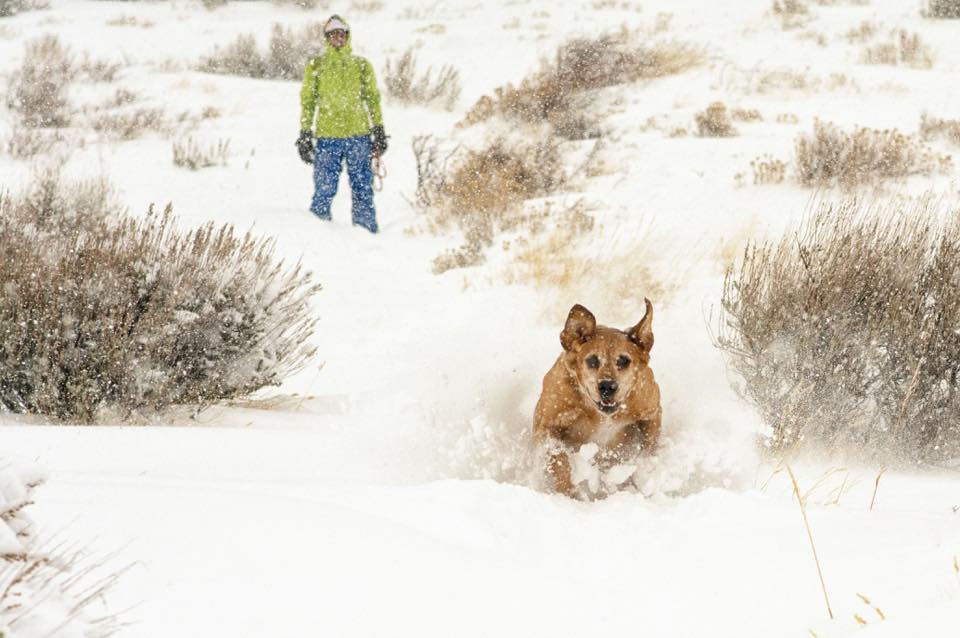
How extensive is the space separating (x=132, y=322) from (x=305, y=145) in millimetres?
5019

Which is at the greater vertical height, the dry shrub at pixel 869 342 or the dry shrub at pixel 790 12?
the dry shrub at pixel 790 12

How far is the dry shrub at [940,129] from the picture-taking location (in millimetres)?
9375

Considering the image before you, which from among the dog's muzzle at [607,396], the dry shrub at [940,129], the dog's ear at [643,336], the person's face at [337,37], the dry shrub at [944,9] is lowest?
the dog's muzzle at [607,396]

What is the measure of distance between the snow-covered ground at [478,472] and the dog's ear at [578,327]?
2.41 ft

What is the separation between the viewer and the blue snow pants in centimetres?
907

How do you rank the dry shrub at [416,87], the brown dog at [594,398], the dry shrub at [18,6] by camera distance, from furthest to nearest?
the dry shrub at [18,6]
the dry shrub at [416,87]
the brown dog at [594,398]

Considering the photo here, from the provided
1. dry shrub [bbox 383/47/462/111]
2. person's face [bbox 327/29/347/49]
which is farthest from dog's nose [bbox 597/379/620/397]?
dry shrub [bbox 383/47/462/111]

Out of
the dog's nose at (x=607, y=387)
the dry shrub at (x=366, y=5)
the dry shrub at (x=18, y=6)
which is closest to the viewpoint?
the dog's nose at (x=607, y=387)

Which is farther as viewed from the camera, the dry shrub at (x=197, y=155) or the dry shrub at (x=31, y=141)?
the dry shrub at (x=197, y=155)

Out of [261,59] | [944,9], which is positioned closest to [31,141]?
[261,59]

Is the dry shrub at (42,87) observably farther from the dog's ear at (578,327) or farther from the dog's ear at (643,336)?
the dog's ear at (643,336)

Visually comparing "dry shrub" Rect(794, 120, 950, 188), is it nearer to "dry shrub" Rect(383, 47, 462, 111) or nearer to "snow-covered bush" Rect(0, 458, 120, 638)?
"dry shrub" Rect(383, 47, 462, 111)

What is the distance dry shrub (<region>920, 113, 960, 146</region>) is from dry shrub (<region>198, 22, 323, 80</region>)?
37.6 feet


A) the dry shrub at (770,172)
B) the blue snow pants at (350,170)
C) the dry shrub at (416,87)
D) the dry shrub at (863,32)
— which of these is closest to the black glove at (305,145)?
the blue snow pants at (350,170)
